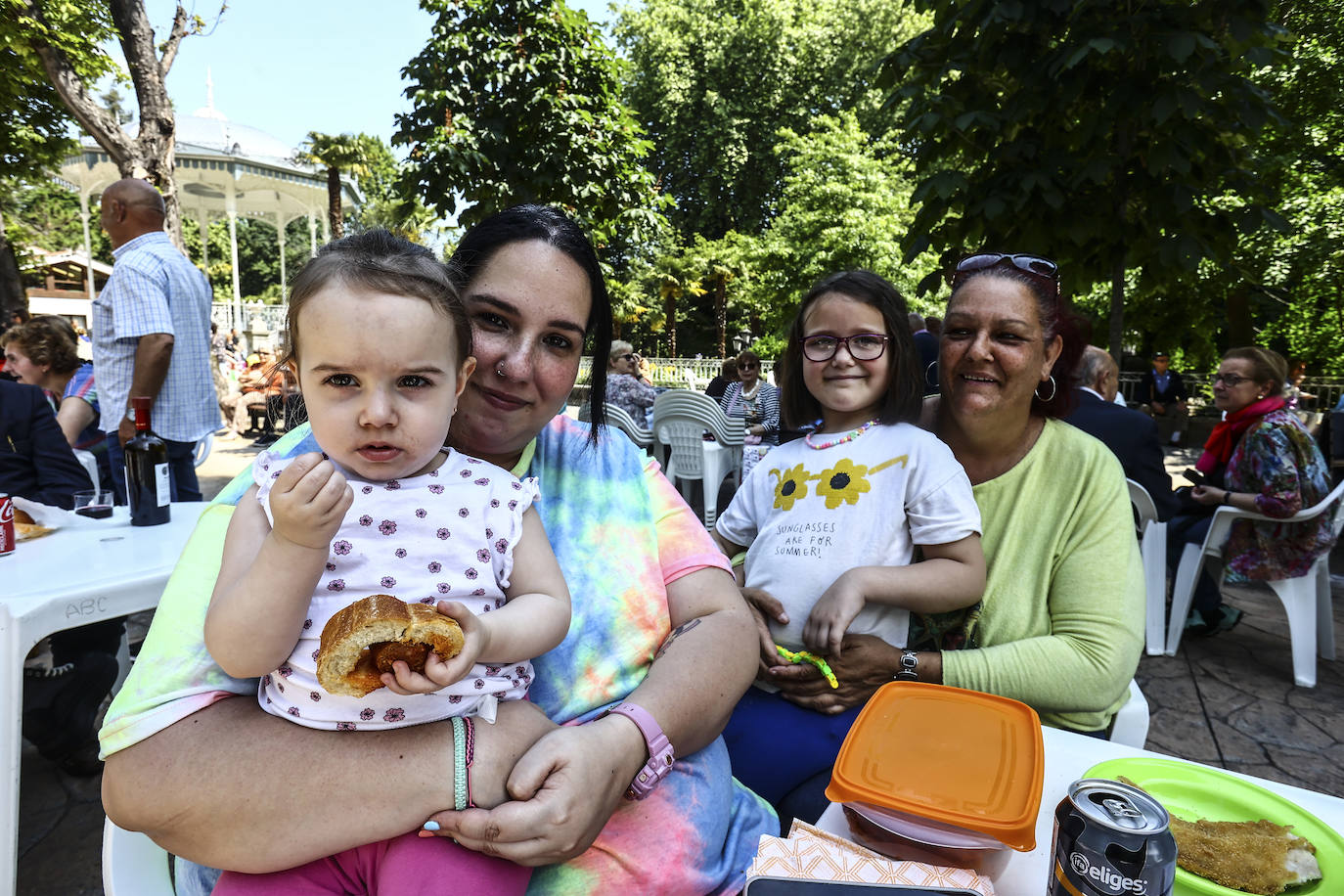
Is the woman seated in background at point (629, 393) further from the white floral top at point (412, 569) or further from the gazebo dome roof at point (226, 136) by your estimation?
the gazebo dome roof at point (226, 136)

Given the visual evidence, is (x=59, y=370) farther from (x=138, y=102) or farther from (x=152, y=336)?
(x=138, y=102)

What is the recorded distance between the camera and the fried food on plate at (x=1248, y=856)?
0.92 metres

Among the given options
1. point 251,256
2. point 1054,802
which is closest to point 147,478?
point 1054,802

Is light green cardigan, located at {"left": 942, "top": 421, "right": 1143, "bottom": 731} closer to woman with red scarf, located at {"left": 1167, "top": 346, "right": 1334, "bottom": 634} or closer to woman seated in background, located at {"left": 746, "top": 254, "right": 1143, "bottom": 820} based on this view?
woman seated in background, located at {"left": 746, "top": 254, "right": 1143, "bottom": 820}

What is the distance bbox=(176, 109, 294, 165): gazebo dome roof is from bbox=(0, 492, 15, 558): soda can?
31187 millimetres

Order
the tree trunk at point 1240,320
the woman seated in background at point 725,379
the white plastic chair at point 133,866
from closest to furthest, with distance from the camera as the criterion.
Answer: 1. the white plastic chair at point 133,866
2. the woman seated in background at point 725,379
3. the tree trunk at point 1240,320

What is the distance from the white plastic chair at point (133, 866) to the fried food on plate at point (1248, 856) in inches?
62.1

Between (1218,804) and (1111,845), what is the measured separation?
24.1 inches

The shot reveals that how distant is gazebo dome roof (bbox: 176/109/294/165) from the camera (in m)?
31.5

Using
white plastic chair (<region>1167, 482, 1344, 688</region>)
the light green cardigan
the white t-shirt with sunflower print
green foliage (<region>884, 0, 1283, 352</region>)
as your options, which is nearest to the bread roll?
the white t-shirt with sunflower print

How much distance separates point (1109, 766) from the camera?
1213 mm

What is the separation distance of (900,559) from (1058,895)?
3.48 feet

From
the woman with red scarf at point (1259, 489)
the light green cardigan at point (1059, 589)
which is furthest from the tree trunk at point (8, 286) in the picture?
the woman with red scarf at point (1259, 489)

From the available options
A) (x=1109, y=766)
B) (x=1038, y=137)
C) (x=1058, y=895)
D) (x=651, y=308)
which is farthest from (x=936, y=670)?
(x=651, y=308)
